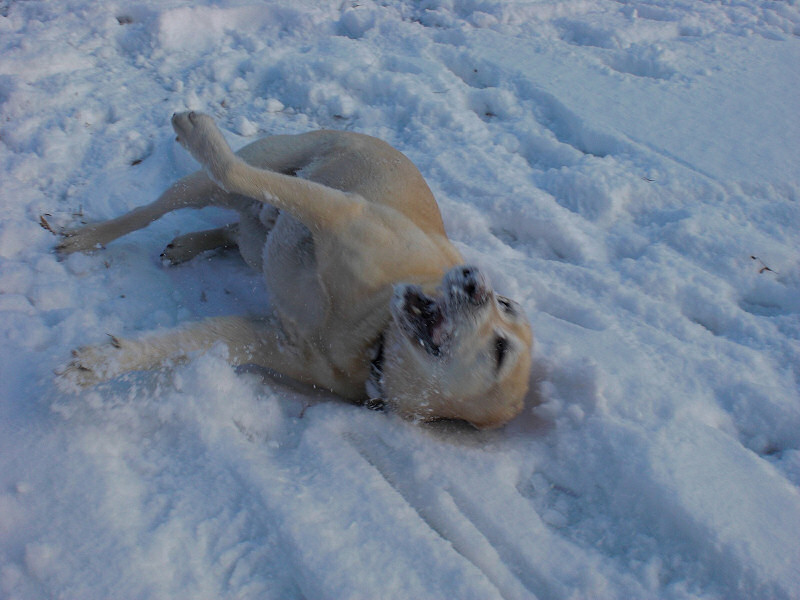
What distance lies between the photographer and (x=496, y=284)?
9.18 feet

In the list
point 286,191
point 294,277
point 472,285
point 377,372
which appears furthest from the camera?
point 294,277

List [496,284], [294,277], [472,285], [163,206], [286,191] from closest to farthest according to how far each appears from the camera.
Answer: [472,285], [286,191], [294,277], [496,284], [163,206]

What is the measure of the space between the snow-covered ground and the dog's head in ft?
Answer: 0.49

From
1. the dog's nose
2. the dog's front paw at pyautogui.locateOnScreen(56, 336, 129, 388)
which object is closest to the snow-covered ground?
the dog's front paw at pyautogui.locateOnScreen(56, 336, 129, 388)

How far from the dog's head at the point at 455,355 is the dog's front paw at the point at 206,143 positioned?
0.93m

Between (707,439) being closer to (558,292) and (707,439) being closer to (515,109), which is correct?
(558,292)

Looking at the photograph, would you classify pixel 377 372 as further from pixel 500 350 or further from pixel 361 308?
pixel 500 350

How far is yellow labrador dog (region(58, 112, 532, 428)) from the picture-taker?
1.98 metres

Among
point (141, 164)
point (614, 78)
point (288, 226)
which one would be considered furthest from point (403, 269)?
point (614, 78)

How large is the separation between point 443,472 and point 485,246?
1.44m

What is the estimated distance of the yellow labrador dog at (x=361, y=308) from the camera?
1.98 metres

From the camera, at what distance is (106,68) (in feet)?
13.3

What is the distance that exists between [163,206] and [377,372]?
156cm

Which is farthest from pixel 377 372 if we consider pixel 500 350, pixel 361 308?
pixel 500 350
